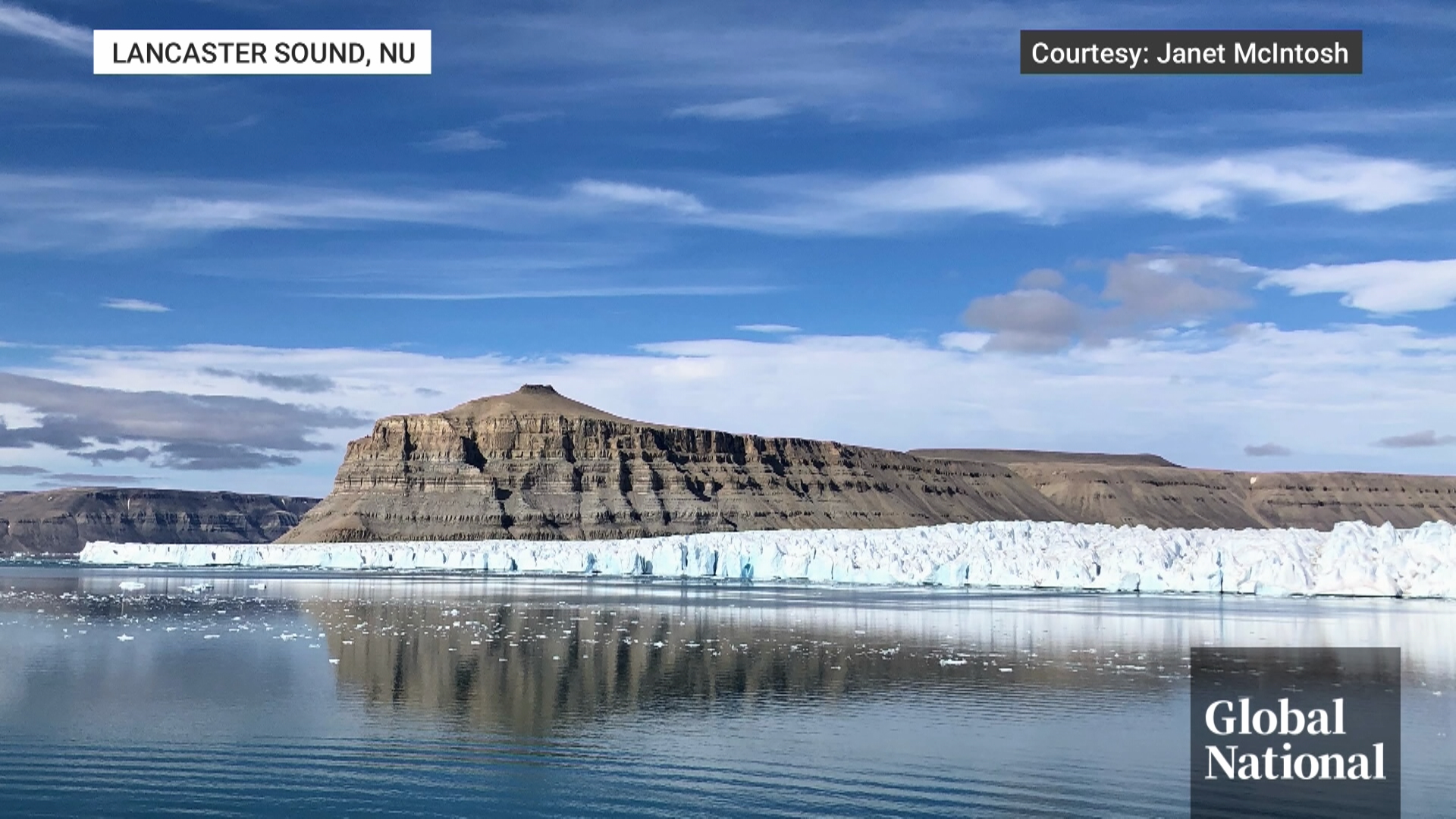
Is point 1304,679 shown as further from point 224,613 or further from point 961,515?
point 961,515

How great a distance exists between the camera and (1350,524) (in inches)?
2066

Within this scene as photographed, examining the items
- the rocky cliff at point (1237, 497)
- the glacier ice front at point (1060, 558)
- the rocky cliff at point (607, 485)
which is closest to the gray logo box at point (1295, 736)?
the glacier ice front at point (1060, 558)

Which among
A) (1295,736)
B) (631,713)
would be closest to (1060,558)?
(1295,736)

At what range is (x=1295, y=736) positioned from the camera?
18.9m

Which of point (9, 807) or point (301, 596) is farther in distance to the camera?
point (301, 596)

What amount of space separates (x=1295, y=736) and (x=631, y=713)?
31.9 feet

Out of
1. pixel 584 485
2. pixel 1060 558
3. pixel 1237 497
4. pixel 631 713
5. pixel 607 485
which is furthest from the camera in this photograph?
pixel 1237 497

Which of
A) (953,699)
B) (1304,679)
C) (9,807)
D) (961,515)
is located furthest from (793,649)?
(961,515)

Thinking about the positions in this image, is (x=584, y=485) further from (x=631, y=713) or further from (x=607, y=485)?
(x=631, y=713)

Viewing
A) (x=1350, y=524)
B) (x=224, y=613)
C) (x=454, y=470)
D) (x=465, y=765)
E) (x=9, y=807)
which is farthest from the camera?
(x=454, y=470)

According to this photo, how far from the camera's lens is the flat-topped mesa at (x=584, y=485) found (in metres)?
134

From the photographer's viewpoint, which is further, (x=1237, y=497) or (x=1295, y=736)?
(x=1237, y=497)

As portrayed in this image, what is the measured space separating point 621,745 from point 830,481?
437ft

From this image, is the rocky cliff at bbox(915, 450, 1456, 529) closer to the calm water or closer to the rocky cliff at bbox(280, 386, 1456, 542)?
the rocky cliff at bbox(280, 386, 1456, 542)
